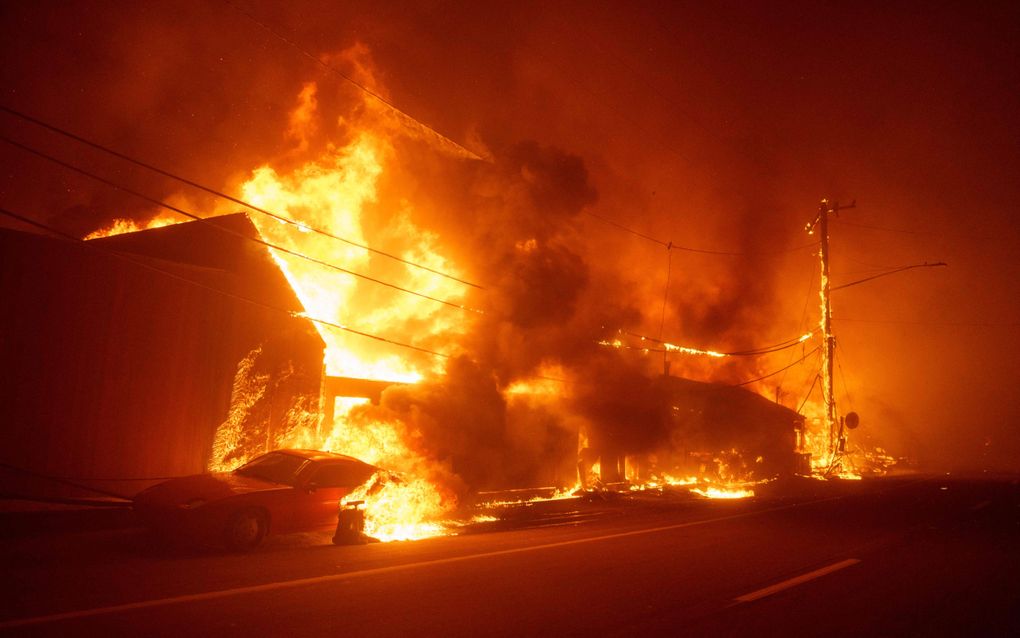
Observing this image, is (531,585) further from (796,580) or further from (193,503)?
(193,503)

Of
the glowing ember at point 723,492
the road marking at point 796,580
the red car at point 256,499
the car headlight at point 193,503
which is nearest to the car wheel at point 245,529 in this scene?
the red car at point 256,499

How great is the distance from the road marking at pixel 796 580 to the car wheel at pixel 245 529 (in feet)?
21.6

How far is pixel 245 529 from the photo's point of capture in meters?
8.91

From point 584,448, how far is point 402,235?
10.2m

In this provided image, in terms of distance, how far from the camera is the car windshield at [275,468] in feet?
33.2

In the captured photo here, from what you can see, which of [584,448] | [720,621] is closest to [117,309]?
[720,621]

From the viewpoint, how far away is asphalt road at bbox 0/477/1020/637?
18.1 feet

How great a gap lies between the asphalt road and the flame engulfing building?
9.51ft

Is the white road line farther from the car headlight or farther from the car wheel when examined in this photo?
the car headlight

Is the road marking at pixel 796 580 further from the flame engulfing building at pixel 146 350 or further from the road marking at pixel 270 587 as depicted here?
the flame engulfing building at pixel 146 350

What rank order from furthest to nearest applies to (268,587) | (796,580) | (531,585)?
1. (796,580)
2. (531,585)
3. (268,587)

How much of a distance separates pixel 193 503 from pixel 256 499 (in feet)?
2.82

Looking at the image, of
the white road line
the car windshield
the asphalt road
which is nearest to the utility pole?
the asphalt road

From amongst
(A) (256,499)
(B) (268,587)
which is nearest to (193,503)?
(A) (256,499)
